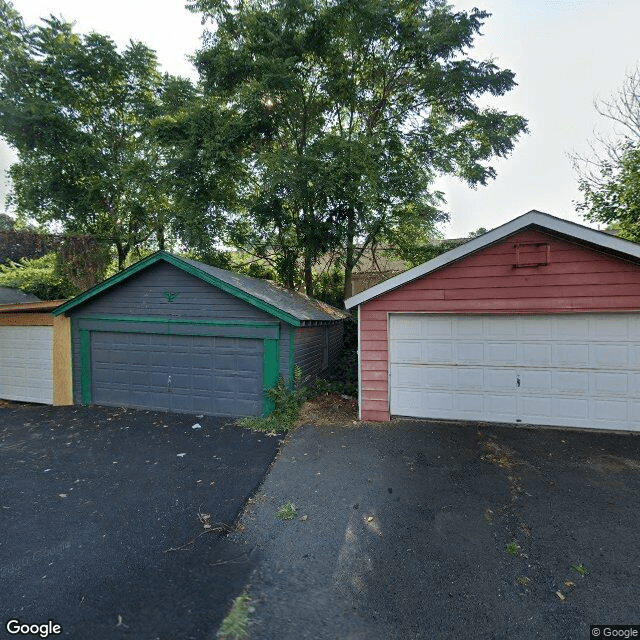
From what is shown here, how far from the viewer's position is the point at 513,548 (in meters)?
3.51

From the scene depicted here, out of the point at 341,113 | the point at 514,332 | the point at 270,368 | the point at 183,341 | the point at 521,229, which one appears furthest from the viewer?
the point at 341,113

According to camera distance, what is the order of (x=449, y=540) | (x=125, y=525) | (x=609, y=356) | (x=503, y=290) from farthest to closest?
1. (x=503, y=290)
2. (x=609, y=356)
3. (x=125, y=525)
4. (x=449, y=540)

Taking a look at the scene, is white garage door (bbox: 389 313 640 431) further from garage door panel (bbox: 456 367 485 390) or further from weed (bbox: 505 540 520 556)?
weed (bbox: 505 540 520 556)

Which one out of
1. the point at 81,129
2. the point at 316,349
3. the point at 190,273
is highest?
the point at 81,129

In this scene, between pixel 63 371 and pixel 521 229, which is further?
pixel 63 371

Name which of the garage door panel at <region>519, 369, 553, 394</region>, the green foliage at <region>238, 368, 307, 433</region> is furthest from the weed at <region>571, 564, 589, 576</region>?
the green foliage at <region>238, 368, 307, 433</region>

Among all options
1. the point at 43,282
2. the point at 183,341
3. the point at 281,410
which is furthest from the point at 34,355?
the point at 43,282

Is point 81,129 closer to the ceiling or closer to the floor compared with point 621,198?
closer to the ceiling

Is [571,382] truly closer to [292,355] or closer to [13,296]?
[292,355]

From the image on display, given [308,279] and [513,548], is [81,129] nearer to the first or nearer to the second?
[308,279]

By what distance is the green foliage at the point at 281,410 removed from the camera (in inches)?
287

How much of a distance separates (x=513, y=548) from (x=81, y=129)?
22.8 m

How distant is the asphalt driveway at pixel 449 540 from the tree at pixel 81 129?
13.4 meters

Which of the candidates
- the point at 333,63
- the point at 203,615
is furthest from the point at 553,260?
the point at 333,63
